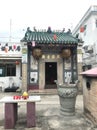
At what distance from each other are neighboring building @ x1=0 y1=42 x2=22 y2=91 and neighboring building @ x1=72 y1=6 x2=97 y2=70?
482 cm

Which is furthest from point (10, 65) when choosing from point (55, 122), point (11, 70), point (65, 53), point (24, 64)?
point (55, 122)

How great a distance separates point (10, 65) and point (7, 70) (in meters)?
0.41

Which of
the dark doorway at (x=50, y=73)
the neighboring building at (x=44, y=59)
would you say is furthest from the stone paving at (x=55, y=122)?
the dark doorway at (x=50, y=73)

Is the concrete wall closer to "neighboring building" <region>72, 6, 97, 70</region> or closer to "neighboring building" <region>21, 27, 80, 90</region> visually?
"neighboring building" <region>21, 27, 80, 90</region>

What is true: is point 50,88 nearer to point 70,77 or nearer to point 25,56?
point 70,77

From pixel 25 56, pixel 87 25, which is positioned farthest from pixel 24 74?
pixel 87 25

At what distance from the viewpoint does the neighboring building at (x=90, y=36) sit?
48.3 ft

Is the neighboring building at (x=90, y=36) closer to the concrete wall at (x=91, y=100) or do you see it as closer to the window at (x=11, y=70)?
the window at (x=11, y=70)

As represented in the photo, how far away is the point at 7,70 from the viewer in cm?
1333

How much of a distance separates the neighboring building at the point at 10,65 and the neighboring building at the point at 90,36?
482 centimetres

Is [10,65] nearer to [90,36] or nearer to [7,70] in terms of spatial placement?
[7,70]

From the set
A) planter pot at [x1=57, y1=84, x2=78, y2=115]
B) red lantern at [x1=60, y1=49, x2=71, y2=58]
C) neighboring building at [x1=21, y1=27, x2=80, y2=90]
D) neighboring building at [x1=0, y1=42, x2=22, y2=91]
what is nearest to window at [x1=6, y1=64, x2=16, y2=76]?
neighboring building at [x1=0, y1=42, x2=22, y2=91]

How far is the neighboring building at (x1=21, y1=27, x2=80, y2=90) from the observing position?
453 inches

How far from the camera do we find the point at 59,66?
12.3 m
